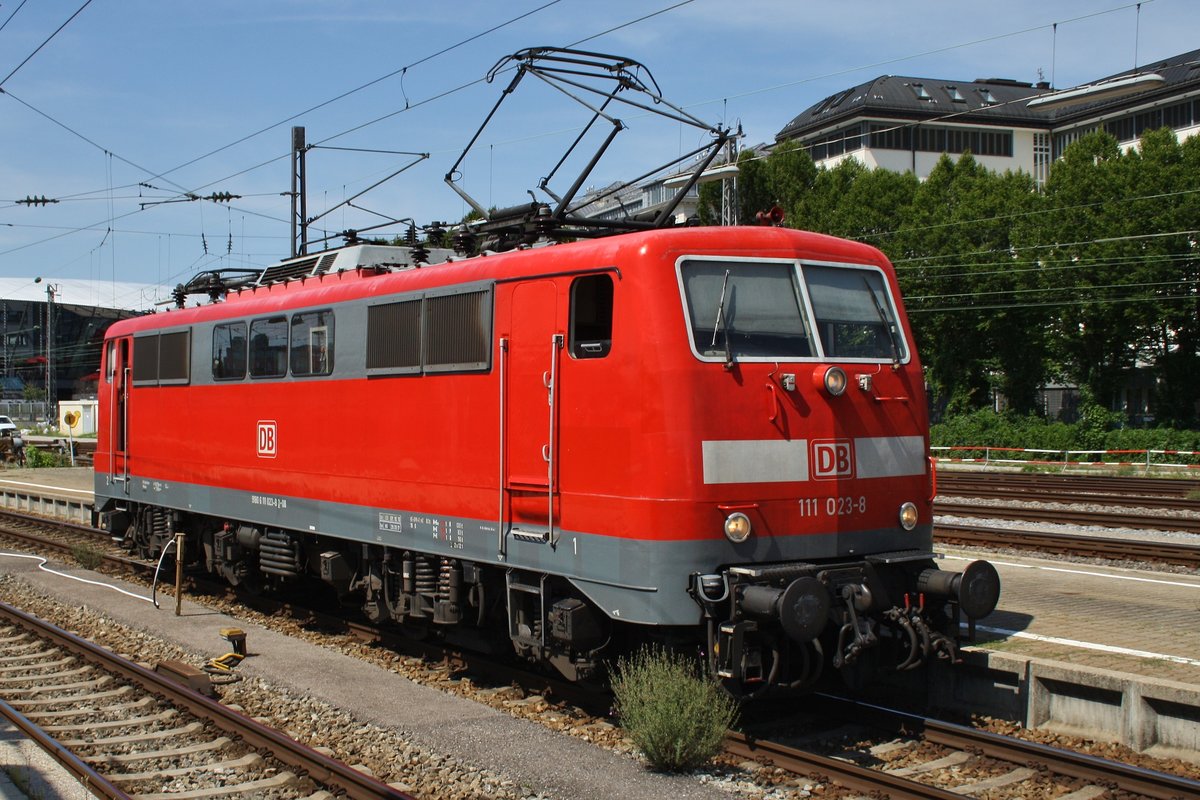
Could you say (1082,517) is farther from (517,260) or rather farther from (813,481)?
(517,260)

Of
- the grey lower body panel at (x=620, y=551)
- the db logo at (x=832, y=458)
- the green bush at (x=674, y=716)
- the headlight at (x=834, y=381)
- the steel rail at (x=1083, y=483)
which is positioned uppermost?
the headlight at (x=834, y=381)

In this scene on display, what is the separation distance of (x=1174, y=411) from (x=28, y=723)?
4348 centimetres

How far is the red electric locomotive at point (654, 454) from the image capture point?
770 centimetres

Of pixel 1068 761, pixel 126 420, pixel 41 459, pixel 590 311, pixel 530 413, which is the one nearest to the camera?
pixel 1068 761

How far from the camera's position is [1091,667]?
Result: 8.26 m

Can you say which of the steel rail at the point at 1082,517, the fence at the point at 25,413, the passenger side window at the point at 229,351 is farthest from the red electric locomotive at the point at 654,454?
the fence at the point at 25,413

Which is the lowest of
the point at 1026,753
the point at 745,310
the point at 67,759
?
the point at 67,759

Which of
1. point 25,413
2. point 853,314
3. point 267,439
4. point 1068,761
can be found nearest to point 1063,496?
point 853,314

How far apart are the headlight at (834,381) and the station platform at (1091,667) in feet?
7.86

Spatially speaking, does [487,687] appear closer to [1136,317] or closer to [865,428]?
[865,428]

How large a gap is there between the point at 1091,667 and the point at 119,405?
14001mm

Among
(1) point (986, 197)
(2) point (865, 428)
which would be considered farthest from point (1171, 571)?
(1) point (986, 197)

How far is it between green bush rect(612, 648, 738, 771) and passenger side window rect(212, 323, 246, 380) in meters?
7.58

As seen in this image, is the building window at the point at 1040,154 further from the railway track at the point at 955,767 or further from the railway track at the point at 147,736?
the railway track at the point at 147,736
